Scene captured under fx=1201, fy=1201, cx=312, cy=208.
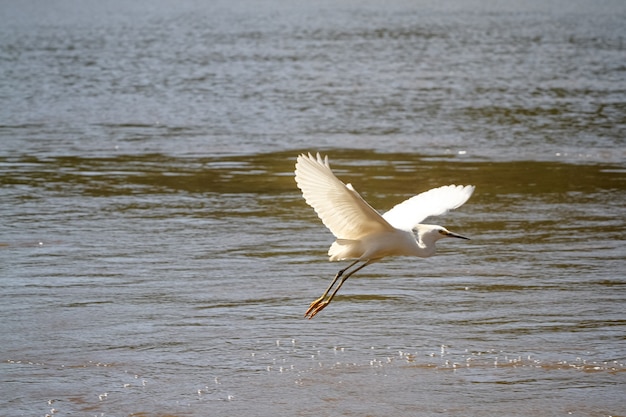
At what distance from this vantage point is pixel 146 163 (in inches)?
583

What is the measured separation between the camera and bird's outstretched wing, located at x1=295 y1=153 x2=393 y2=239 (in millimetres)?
6988

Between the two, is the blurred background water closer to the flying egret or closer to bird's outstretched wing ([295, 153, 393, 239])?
the flying egret

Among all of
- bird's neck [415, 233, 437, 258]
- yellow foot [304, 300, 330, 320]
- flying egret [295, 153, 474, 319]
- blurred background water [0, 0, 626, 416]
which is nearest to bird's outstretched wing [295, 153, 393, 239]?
flying egret [295, 153, 474, 319]

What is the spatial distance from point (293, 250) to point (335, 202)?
118 inches

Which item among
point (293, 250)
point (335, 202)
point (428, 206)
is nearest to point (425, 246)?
point (428, 206)

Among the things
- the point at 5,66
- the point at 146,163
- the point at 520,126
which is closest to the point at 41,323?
the point at 146,163

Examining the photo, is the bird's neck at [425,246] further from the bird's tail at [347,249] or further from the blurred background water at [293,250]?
the blurred background water at [293,250]

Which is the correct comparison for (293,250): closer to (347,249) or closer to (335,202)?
(347,249)

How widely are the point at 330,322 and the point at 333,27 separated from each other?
122 feet

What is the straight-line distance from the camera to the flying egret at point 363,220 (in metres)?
7.14

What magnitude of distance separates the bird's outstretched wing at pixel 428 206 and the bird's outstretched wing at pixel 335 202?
1.18 ft

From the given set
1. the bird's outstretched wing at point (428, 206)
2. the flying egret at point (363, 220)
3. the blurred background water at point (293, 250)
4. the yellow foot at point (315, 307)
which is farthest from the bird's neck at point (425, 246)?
the yellow foot at point (315, 307)

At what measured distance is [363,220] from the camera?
24.7 feet

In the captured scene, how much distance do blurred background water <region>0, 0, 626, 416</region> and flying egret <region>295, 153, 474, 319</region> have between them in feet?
1.95
